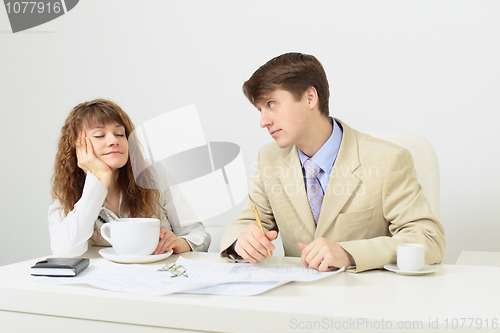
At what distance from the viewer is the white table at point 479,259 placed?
1302mm

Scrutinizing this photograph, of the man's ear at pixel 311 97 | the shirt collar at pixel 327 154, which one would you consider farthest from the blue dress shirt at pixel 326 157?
the man's ear at pixel 311 97

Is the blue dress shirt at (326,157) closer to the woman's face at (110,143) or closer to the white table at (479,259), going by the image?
the white table at (479,259)

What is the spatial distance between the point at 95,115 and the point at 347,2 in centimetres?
133

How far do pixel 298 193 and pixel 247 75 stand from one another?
1.10 m

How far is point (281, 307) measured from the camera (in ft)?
2.25

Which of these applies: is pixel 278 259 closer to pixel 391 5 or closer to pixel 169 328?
pixel 169 328

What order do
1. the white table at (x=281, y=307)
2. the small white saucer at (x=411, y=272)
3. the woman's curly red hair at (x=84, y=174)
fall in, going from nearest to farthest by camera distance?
the white table at (x=281, y=307), the small white saucer at (x=411, y=272), the woman's curly red hair at (x=84, y=174)

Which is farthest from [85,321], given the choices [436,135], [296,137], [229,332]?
[436,135]

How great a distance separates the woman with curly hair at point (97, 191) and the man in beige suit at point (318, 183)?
282 millimetres

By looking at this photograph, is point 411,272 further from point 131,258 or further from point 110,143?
point 110,143

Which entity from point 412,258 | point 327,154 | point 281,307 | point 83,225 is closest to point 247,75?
point 327,154

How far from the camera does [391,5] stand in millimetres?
1941

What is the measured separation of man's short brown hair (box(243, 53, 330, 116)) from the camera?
1.34 meters

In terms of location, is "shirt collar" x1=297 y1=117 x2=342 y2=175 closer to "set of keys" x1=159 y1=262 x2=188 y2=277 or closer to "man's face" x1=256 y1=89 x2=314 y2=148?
"man's face" x1=256 y1=89 x2=314 y2=148
